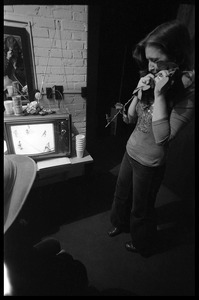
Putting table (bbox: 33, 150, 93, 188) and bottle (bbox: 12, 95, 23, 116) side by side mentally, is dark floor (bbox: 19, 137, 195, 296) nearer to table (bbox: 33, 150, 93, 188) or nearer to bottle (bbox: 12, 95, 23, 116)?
table (bbox: 33, 150, 93, 188)

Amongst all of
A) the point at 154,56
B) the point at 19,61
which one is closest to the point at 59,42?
the point at 19,61

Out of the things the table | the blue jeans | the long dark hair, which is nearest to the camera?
the long dark hair

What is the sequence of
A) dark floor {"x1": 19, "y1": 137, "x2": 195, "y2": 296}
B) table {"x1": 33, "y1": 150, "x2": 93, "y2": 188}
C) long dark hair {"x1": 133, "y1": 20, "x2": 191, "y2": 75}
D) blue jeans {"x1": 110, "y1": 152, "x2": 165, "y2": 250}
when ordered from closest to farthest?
long dark hair {"x1": 133, "y1": 20, "x2": 191, "y2": 75} < blue jeans {"x1": 110, "y1": 152, "x2": 165, "y2": 250} < dark floor {"x1": 19, "y1": 137, "x2": 195, "y2": 296} < table {"x1": 33, "y1": 150, "x2": 93, "y2": 188}

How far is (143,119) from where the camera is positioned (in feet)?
3.51

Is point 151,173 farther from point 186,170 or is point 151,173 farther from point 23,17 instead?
point 23,17

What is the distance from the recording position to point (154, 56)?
0.93 meters

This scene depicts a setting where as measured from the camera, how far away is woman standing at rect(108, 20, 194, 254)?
88 cm

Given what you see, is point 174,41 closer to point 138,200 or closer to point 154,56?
point 154,56

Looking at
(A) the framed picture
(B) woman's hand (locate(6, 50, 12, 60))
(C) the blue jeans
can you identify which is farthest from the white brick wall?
(C) the blue jeans

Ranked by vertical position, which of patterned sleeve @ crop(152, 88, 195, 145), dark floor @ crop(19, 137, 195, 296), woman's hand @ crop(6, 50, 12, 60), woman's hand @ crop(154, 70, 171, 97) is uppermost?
woman's hand @ crop(6, 50, 12, 60)

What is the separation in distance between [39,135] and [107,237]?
108 cm

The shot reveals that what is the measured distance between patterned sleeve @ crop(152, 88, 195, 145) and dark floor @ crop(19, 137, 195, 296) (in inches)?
36.2

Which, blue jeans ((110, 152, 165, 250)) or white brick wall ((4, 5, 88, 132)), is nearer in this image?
blue jeans ((110, 152, 165, 250))

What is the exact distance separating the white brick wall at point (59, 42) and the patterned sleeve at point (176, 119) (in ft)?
3.38
